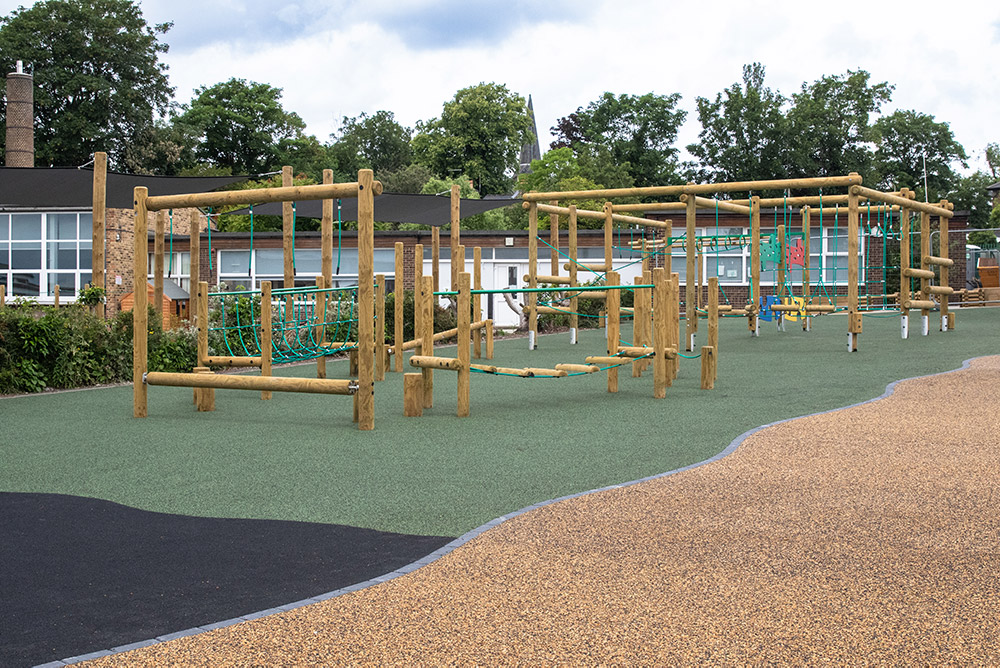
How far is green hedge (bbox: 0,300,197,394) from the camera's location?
1023 centimetres

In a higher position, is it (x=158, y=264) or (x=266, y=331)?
(x=158, y=264)

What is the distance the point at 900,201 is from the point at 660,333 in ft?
27.6

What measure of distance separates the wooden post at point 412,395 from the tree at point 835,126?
142 feet

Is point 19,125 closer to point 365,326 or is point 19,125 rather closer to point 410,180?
point 410,180

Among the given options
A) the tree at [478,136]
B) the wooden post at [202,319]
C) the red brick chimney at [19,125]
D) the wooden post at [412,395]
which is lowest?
the wooden post at [412,395]

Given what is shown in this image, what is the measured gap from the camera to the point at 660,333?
978 cm

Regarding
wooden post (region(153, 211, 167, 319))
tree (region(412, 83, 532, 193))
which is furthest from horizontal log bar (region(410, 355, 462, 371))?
tree (region(412, 83, 532, 193))

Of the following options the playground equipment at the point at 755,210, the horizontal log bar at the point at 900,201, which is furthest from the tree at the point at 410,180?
the horizontal log bar at the point at 900,201

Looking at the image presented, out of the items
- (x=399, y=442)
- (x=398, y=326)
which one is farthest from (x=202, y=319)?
(x=399, y=442)

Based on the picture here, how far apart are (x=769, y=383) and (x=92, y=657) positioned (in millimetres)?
8608

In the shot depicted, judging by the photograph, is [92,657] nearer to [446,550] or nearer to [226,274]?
[446,550]

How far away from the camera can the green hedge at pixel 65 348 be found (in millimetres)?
10227

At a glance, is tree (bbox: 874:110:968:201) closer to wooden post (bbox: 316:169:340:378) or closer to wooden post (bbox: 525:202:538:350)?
wooden post (bbox: 525:202:538:350)

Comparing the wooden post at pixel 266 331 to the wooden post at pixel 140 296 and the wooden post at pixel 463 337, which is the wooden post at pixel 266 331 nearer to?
the wooden post at pixel 140 296
